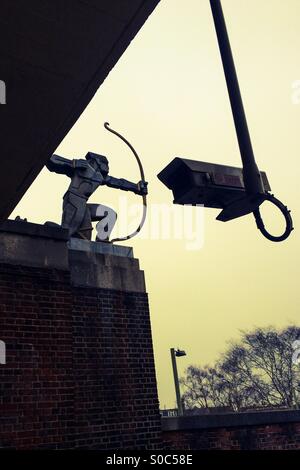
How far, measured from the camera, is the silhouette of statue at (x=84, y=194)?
23.5 feet

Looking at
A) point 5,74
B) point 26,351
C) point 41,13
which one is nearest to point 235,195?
point 41,13

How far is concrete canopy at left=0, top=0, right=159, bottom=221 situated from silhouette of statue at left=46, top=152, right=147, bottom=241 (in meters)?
4.19

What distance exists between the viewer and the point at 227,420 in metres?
7.34

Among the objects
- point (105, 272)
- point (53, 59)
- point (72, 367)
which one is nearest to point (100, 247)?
point (105, 272)

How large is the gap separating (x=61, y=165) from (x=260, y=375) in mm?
37843

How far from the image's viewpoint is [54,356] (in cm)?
545

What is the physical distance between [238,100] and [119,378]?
5.06 metres

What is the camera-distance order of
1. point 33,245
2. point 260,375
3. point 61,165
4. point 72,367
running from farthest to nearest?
point 260,375 < point 61,165 < point 33,245 < point 72,367

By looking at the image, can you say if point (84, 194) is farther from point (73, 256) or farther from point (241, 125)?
point (241, 125)

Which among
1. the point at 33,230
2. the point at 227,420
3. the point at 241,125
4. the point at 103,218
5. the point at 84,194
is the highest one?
the point at 84,194

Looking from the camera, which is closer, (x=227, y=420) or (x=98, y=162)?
(x=227, y=420)

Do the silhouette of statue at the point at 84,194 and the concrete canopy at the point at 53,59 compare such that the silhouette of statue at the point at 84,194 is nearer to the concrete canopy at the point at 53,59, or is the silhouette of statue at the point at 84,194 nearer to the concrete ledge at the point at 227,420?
the concrete ledge at the point at 227,420
